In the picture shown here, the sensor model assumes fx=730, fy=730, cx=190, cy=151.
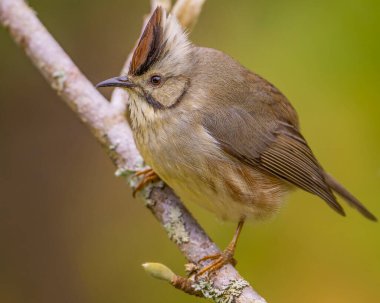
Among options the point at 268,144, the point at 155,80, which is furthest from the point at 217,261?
the point at 155,80

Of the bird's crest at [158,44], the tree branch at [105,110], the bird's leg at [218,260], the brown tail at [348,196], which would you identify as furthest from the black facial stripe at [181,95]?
the brown tail at [348,196]

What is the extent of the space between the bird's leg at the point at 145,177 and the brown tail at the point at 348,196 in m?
1.02

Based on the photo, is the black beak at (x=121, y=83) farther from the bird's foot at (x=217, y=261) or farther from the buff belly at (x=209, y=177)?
the bird's foot at (x=217, y=261)

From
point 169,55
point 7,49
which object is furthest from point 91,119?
point 7,49

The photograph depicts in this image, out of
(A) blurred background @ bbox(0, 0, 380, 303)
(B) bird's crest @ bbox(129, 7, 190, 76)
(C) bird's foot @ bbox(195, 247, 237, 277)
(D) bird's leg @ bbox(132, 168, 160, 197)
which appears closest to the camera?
(C) bird's foot @ bbox(195, 247, 237, 277)

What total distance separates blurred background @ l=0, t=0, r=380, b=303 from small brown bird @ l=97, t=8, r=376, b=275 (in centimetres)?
33

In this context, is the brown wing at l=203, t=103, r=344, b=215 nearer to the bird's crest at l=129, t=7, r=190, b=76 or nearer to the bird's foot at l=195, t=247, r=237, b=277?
the bird's crest at l=129, t=7, r=190, b=76

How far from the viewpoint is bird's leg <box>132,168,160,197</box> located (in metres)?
3.85

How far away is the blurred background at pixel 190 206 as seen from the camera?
423 cm

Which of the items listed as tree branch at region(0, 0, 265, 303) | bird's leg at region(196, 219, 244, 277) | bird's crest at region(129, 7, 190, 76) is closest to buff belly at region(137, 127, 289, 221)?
tree branch at region(0, 0, 265, 303)

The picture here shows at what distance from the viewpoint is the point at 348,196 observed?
4176 millimetres

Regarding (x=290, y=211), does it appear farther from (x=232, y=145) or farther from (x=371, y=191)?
(x=232, y=145)

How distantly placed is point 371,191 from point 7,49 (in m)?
3.07

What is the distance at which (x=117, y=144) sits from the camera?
152 inches
